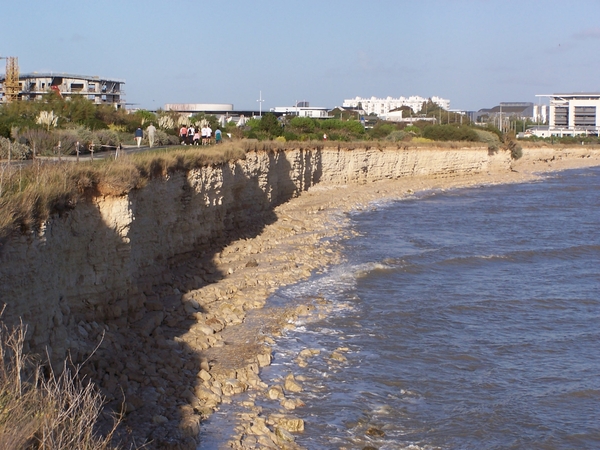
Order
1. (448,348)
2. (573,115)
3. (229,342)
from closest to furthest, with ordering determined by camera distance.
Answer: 1. (229,342)
2. (448,348)
3. (573,115)

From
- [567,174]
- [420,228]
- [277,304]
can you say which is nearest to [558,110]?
[567,174]

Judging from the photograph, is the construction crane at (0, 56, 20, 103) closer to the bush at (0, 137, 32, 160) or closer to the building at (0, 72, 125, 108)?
the building at (0, 72, 125, 108)

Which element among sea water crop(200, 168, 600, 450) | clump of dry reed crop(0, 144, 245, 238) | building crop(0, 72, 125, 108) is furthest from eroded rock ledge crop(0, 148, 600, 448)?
building crop(0, 72, 125, 108)

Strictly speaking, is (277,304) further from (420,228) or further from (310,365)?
(420,228)

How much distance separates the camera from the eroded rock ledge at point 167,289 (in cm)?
881

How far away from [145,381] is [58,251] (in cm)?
217

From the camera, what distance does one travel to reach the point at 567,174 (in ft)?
208

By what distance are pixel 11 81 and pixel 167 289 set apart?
107 feet

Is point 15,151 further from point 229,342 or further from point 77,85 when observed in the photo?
point 77,85

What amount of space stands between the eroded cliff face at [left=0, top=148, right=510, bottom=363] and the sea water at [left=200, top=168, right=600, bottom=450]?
2.60m

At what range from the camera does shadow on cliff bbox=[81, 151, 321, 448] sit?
364 inches

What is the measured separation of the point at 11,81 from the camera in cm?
4203

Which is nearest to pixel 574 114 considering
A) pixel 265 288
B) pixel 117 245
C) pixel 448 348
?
pixel 265 288

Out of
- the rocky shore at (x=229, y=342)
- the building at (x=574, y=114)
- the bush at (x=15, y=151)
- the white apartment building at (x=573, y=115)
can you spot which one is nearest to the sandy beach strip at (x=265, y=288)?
the rocky shore at (x=229, y=342)
